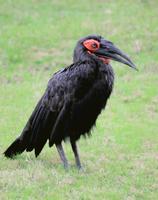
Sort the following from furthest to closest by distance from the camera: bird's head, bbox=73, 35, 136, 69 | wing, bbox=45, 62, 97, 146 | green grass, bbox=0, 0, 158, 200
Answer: bird's head, bbox=73, 35, 136, 69
wing, bbox=45, 62, 97, 146
green grass, bbox=0, 0, 158, 200

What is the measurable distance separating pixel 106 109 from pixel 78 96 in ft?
13.9

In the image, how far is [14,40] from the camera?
1753 cm

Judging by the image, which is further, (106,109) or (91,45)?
(106,109)

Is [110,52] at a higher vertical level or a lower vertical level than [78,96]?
higher

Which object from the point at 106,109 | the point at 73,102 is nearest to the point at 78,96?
the point at 73,102

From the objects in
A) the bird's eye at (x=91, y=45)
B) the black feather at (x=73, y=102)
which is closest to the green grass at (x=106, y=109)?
the black feather at (x=73, y=102)

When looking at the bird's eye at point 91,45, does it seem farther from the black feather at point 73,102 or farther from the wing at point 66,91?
the wing at point 66,91

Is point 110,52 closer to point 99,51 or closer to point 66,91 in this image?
point 99,51

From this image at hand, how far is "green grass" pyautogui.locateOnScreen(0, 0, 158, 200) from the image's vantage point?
806 cm

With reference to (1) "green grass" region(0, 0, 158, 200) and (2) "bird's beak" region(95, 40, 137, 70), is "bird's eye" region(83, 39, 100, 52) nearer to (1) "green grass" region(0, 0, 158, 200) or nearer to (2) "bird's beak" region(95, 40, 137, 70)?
(2) "bird's beak" region(95, 40, 137, 70)

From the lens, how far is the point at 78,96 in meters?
8.62

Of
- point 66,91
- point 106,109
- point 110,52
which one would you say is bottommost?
point 106,109

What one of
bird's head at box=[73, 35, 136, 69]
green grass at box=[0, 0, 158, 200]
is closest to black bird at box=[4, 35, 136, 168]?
bird's head at box=[73, 35, 136, 69]

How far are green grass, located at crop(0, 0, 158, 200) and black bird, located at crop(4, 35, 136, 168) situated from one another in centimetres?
51
